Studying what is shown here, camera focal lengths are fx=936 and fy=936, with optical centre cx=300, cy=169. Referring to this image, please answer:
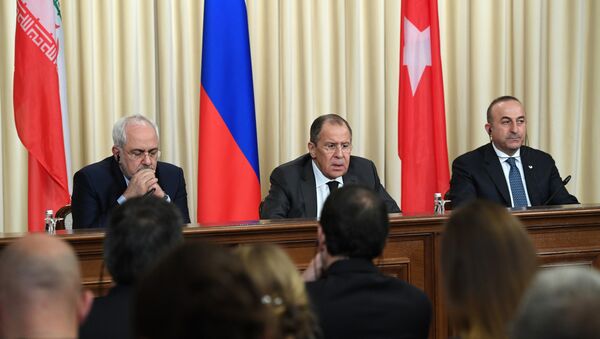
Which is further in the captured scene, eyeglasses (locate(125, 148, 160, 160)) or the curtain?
the curtain

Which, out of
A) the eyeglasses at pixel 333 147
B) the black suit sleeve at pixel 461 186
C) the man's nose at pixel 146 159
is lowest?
the black suit sleeve at pixel 461 186

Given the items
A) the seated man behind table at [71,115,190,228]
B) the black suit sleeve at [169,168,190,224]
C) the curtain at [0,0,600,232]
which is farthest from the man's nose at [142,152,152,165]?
the curtain at [0,0,600,232]

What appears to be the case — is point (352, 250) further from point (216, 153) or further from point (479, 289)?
point (216, 153)

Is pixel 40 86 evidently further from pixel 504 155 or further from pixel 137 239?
pixel 137 239

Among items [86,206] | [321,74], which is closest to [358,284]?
[86,206]

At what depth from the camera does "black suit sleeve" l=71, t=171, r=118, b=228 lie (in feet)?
15.3

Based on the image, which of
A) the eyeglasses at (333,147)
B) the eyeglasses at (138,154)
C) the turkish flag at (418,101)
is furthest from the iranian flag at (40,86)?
the turkish flag at (418,101)

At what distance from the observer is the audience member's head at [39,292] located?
70.6 inches

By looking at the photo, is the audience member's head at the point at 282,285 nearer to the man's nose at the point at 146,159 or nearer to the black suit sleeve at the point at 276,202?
the man's nose at the point at 146,159

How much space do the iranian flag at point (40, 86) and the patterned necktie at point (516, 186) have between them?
262 cm

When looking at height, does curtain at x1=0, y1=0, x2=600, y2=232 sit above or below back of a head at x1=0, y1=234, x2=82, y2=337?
above

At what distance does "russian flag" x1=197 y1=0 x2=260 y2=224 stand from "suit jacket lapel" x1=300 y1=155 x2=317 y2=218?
67cm

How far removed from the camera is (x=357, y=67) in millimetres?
6684

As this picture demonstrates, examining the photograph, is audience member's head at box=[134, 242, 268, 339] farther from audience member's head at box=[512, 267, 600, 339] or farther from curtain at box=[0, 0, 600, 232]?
curtain at box=[0, 0, 600, 232]
